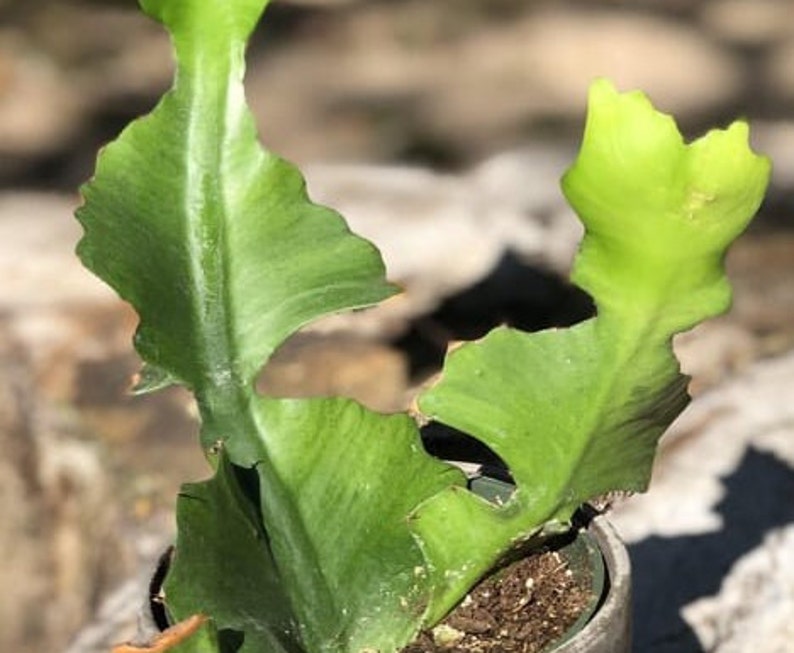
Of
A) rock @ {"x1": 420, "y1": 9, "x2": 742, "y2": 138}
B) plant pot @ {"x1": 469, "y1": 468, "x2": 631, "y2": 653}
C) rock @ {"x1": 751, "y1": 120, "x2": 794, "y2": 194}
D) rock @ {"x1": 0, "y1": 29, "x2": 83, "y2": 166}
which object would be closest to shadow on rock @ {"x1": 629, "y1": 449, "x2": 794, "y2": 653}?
plant pot @ {"x1": 469, "y1": 468, "x2": 631, "y2": 653}

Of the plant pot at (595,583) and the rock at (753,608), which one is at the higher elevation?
the plant pot at (595,583)

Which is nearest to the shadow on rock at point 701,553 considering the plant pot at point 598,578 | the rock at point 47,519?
the plant pot at point 598,578

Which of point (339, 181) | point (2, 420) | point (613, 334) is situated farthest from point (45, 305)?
point (613, 334)

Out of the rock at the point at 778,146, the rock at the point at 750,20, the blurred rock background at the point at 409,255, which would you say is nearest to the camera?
the blurred rock background at the point at 409,255

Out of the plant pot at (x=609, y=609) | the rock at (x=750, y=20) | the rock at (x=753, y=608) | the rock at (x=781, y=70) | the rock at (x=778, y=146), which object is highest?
the rock at (x=750, y=20)

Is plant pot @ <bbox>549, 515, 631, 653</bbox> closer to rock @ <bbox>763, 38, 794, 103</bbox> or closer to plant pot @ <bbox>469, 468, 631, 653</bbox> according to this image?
plant pot @ <bbox>469, 468, 631, 653</bbox>

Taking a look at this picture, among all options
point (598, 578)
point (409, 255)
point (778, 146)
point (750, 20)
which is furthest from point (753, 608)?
point (750, 20)

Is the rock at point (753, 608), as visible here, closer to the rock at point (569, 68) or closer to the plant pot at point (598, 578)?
the plant pot at point (598, 578)
